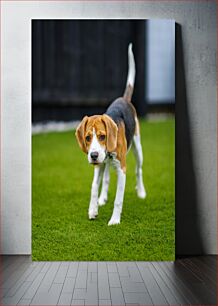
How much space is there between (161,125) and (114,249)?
110 centimetres

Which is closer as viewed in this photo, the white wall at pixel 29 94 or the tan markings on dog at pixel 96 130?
the tan markings on dog at pixel 96 130

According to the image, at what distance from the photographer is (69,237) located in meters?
4.50

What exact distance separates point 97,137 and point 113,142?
0.14 meters

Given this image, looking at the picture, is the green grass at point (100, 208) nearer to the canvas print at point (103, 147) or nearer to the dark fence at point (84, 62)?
the canvas print at point (103, 147)

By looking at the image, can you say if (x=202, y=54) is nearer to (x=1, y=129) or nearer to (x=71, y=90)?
(x=71, y=90)

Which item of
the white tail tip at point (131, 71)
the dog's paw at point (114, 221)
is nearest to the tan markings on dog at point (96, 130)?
the white tail tip at point (131, 71)

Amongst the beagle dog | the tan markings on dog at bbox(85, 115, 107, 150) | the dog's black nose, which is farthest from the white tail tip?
the dog's black nose

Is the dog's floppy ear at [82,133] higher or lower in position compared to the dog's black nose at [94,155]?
higher

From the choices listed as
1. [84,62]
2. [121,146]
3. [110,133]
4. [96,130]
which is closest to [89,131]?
[96,130]

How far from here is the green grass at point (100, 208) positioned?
4.48 metres

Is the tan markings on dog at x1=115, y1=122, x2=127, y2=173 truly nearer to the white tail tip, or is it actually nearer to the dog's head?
the dog's head

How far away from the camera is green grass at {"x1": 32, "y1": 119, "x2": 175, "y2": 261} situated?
176 inches

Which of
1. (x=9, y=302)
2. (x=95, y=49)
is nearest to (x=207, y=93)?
(x=95, y=49)

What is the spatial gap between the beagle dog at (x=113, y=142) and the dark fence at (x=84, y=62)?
0.29 feet
